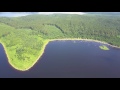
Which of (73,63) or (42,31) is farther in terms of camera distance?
(42,31)

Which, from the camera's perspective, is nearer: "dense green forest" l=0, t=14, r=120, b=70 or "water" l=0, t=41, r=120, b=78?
"water" l=0, t=41, r=120, b=78

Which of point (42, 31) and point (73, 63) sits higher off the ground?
point (42, 31)

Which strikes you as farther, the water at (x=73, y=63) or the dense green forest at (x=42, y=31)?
the dense green forest at (x=42, y=31)
